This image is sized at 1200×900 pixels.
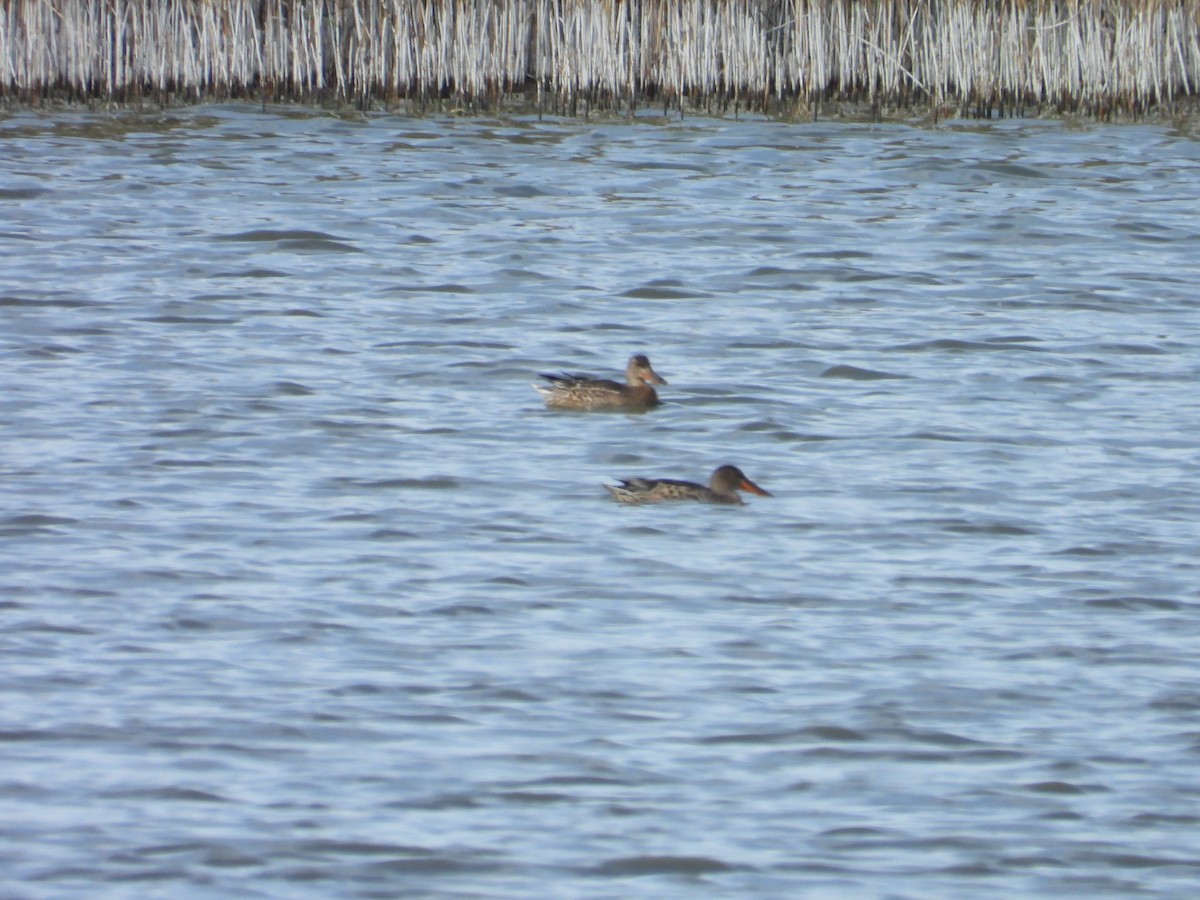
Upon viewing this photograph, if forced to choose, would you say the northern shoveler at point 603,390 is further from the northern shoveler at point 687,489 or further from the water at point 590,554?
the northern shoveler at point 687,489

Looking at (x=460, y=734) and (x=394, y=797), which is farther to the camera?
(x=460, y=734)

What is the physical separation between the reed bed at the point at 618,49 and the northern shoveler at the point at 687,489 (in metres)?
9.88

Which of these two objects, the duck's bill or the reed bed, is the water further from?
the reed bed

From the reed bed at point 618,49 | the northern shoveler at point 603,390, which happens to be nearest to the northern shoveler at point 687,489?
the northern shoveler at point 603,390

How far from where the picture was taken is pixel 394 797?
4.99 meters

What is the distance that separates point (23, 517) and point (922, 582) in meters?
3.02

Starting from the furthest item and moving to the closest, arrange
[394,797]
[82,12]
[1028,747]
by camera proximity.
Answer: [82,12] → [1028,747] → [394,797]

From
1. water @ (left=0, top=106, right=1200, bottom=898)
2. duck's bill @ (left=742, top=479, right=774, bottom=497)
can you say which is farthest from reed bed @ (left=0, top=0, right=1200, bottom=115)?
duck's bill @ (left=742, top=479, right=774, bottom=497)

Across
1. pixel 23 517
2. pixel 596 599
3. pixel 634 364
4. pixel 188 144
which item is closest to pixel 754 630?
pixel 596 599

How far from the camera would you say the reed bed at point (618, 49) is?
17281 millimetres

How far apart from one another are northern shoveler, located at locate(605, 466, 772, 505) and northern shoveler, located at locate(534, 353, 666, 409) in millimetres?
1392

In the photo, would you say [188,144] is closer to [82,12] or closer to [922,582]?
[82,12]

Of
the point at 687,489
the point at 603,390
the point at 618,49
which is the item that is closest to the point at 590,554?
the point at 687,489

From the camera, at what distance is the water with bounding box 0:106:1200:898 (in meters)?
4.86
